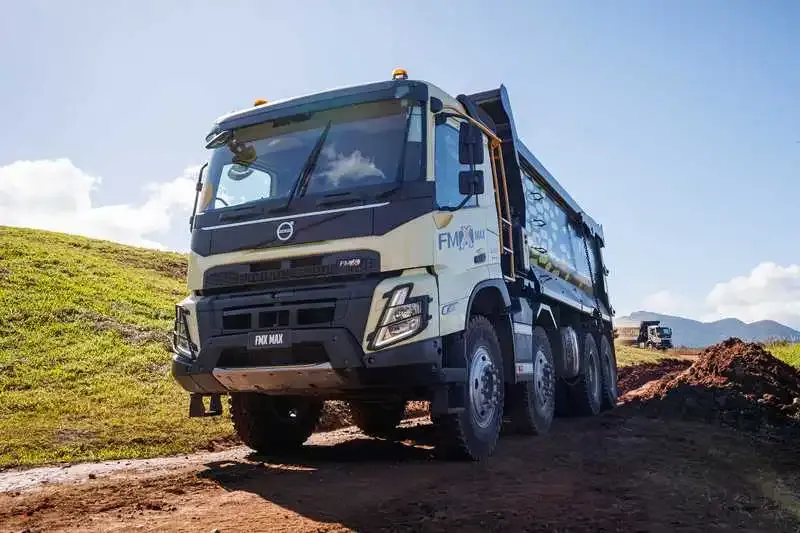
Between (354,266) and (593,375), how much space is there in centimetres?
768

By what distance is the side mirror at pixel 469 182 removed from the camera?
650 centimetres

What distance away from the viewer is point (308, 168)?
643 cm

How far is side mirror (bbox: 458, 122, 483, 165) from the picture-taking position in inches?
252

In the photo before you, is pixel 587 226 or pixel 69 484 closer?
A: pixel 69 484

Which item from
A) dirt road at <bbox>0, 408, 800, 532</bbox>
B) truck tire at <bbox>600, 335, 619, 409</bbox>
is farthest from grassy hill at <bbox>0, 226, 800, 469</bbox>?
truck tire at <bbox>600, 335, 619, 409</bbox>

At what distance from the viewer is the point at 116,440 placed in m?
9.51

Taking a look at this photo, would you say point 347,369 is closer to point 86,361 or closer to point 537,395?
point 537,395

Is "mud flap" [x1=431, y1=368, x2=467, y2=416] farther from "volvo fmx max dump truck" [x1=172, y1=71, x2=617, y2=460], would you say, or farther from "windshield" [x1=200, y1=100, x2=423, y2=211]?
"windshield" [x1=200, y1=100, x2=423, y2=211]

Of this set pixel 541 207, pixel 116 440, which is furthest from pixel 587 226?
pixel 116 440

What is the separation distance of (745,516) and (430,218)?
3.18 meters

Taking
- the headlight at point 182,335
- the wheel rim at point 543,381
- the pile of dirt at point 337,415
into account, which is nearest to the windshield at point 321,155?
the headlight at point 182,335

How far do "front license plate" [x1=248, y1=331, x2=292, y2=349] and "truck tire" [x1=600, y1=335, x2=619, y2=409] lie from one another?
8695mm

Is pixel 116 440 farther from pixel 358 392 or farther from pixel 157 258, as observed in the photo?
pixel 157 258

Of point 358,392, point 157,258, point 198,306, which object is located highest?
point 157,258
